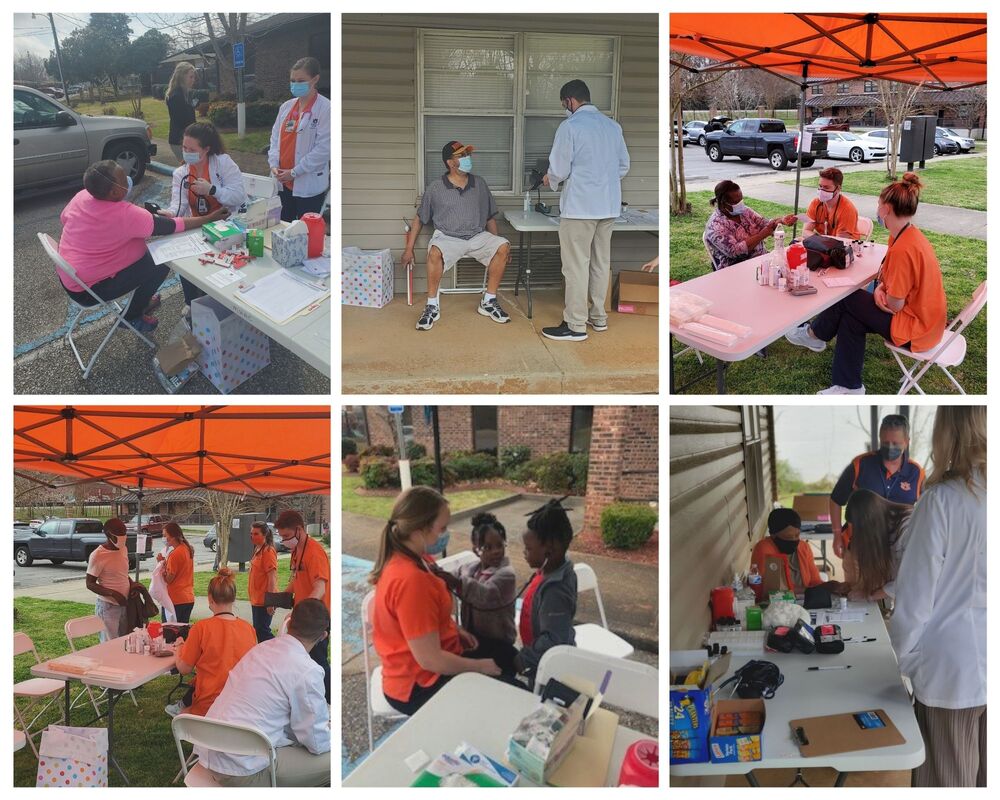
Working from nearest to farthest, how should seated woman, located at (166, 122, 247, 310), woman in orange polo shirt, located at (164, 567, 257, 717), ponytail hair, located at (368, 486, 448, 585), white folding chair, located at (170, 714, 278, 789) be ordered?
1. white folding chair, located at (170, 714, 278, 789)
2. ponytail hair, located at (368, 486, 448, 585)
3. woman in orange polo shirt, located at (164, 567, 257, 717)
4. seated woman, located at (166, 122, 247, 310)

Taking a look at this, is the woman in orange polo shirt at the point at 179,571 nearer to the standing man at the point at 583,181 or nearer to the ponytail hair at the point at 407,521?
the ponytail hair at the point at 407,521

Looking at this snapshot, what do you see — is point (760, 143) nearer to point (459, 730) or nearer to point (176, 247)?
point (176, 247)

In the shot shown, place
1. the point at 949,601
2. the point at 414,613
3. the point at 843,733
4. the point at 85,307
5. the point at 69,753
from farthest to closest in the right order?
the point at 85,307
the point at 69,753
the point at 414,613
the point at 949,601
the point at 843,733

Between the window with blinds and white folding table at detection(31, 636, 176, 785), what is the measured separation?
3.54 metres

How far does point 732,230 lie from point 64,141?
150 inches

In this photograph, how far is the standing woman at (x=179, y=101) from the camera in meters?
4.16

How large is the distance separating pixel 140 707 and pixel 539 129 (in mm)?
4449

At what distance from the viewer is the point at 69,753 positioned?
3447mm

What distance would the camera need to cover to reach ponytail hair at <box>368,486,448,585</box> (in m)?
3.14

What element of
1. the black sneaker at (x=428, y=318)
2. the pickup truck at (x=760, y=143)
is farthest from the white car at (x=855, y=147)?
the black sneaker at (x=428, y=318)

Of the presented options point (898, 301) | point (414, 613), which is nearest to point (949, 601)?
point (898, 301)

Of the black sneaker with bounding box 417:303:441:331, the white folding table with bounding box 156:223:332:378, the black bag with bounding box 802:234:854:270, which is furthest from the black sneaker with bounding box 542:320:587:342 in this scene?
the white folding table with bounding box 156:223:332:378

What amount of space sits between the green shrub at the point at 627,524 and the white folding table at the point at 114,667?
86.8 inches

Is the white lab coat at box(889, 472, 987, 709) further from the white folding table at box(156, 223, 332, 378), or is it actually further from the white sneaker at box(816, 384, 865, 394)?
the white folding table at box(156, 223, 332, 378)
